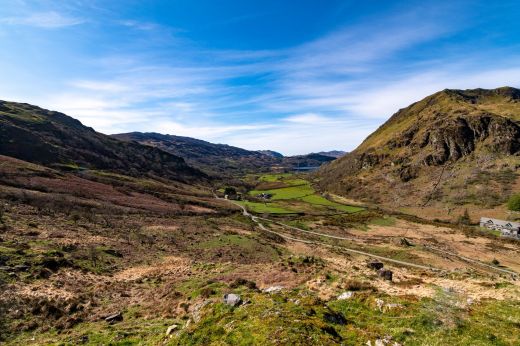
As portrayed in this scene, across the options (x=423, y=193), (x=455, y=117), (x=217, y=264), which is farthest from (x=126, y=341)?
(x=455, y=117)

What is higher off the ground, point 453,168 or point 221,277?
point 453,168

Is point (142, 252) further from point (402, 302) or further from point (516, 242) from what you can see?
point (516, 242)

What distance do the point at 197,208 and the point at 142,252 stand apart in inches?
1947

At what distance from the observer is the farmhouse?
91.0m

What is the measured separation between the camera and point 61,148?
5236 inches

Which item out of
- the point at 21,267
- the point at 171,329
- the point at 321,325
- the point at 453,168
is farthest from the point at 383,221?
the point at 21,267

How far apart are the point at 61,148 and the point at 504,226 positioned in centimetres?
16161

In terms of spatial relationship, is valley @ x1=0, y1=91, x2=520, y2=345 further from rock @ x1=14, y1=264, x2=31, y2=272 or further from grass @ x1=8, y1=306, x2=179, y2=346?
rock @ x1=14, y1=264, x2=31, y2=272

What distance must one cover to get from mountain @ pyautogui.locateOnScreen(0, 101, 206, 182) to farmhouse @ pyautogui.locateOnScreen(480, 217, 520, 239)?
450 ft

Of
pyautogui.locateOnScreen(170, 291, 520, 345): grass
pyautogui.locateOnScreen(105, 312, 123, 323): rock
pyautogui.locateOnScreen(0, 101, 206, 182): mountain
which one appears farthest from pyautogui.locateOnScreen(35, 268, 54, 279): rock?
pyautogui.locateOnScreen(0, 101, 206, 182): mountain

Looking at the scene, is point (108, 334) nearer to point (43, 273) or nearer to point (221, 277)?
point (43, 273)

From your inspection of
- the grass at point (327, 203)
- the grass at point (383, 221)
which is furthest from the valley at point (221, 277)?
the grass at point (327, 203)

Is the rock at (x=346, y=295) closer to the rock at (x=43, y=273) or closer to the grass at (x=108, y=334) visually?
the grass at (x=108, y=334)

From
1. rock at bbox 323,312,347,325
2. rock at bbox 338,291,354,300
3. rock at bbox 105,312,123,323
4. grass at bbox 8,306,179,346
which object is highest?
rock at bbox 323,312,347,325
